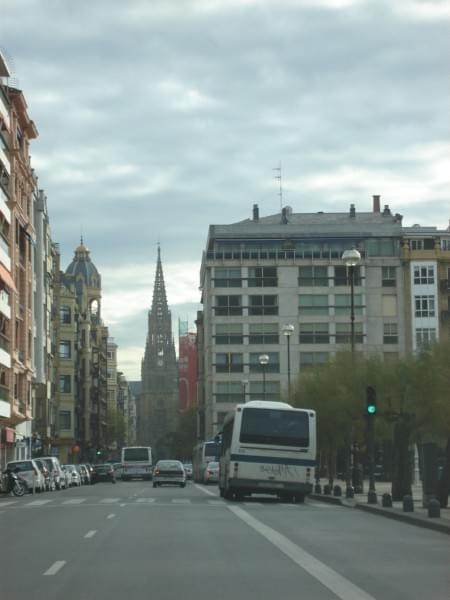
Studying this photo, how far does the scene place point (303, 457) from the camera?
124 ft

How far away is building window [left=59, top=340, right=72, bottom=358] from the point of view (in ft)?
406

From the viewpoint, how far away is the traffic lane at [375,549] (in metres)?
13.9

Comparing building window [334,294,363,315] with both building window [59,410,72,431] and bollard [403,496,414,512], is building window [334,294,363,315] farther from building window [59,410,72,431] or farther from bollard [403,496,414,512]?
bollard [403,496,414,512]

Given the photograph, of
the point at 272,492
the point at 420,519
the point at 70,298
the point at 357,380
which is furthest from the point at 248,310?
the point at 420,519

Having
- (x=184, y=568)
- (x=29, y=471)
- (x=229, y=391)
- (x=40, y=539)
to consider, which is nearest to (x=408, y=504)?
(x=40, y=539)

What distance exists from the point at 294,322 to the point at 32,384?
129 ft

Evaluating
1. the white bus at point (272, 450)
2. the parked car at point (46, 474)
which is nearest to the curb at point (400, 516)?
the white bus at point (272, 450)

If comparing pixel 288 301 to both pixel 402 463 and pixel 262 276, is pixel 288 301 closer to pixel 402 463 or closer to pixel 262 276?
pixel 262 276

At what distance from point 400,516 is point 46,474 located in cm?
3368

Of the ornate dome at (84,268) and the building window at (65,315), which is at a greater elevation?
the ornate dome at (84,268)

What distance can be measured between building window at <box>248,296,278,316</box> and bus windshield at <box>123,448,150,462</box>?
99.8ft

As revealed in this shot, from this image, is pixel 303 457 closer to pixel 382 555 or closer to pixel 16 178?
pixel 382 555

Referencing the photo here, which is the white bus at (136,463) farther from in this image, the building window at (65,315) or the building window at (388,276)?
the building window at (388,276)

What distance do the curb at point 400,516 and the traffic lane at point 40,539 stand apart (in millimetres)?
6510
